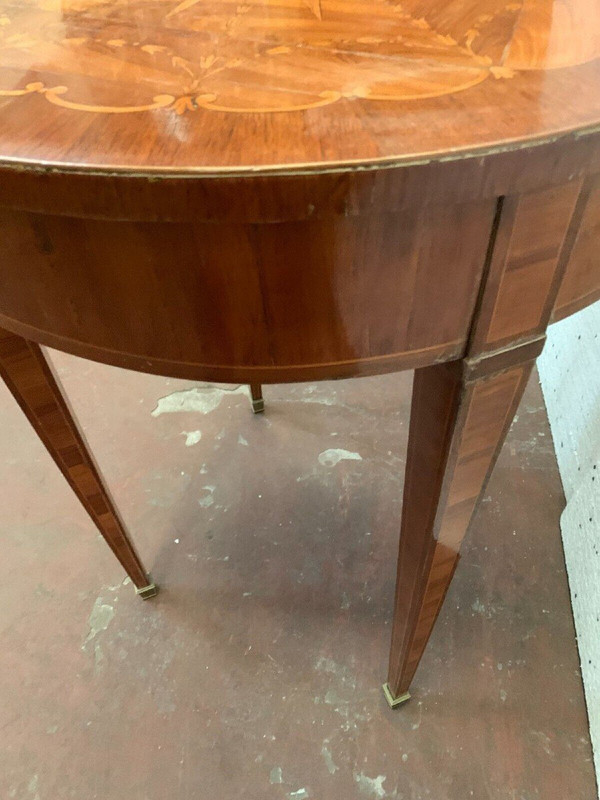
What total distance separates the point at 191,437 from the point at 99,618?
41 centimetres

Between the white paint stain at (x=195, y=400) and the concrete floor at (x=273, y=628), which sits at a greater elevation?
the concrete floor at (x=273, y=628)

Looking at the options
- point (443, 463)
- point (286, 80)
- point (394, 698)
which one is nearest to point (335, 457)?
point (394, 698)

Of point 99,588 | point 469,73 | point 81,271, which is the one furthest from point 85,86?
point 99,588

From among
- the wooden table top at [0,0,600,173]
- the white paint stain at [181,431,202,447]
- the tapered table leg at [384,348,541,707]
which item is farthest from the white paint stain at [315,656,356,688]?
the wooden table top at [0,0,600,173]

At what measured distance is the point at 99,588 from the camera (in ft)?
3.30

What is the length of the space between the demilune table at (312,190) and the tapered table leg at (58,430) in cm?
22

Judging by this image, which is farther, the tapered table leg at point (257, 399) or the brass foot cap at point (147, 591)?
the tapered table leg at point (257, 399)

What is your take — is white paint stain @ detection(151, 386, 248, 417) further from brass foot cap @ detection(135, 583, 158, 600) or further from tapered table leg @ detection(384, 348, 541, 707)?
tapered table leg @ detection(384, 348, 541, 707)

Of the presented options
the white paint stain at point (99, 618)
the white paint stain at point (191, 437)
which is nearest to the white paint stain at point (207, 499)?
the white paint stain at point (191, 437)

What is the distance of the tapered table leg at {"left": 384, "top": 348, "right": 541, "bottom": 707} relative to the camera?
0.43 m

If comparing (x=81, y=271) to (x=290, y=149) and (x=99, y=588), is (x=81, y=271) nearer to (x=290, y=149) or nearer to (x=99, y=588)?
(x=290, y=149)

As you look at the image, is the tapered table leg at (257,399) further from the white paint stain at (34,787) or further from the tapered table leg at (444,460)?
the white paint stain at (34,787)

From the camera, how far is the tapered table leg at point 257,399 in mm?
1236

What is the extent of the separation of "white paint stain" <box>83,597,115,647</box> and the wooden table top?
81 cm
